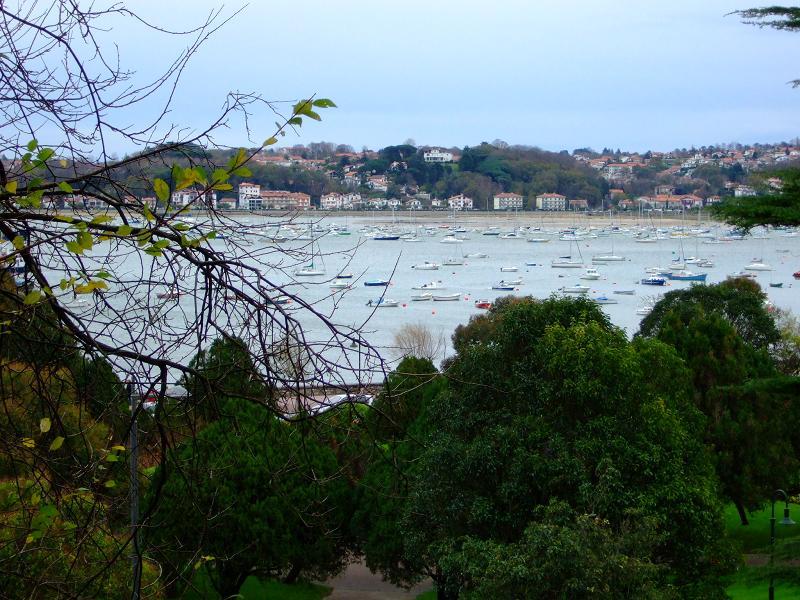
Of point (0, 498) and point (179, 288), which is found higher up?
point (179, 288)

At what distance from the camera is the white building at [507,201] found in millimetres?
95000

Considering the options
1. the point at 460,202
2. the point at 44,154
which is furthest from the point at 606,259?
the point at 44,154

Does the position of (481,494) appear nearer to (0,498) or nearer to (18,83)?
(0,498)

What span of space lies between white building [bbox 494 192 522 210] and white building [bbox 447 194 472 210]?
2.85m

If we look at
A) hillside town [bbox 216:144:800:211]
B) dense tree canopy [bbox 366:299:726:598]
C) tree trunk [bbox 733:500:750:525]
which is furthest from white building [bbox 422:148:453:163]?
dense tree canopy [bbox 366:299:726:598]

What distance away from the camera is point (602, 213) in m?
101

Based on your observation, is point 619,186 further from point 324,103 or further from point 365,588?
point 324,103

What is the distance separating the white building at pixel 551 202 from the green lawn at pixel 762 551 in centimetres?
7939

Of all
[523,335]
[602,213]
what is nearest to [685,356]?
[523,335]

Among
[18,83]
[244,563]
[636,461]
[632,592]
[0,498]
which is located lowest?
[244,563]

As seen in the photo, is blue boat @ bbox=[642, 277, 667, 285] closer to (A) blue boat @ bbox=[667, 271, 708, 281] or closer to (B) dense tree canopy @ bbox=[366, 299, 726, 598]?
(A) blue boat @ bbox=[667, 271, 708, 281]

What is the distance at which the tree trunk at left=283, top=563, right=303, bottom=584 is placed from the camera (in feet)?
40.2

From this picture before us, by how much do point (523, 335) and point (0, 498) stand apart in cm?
541

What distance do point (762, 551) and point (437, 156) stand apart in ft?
312
